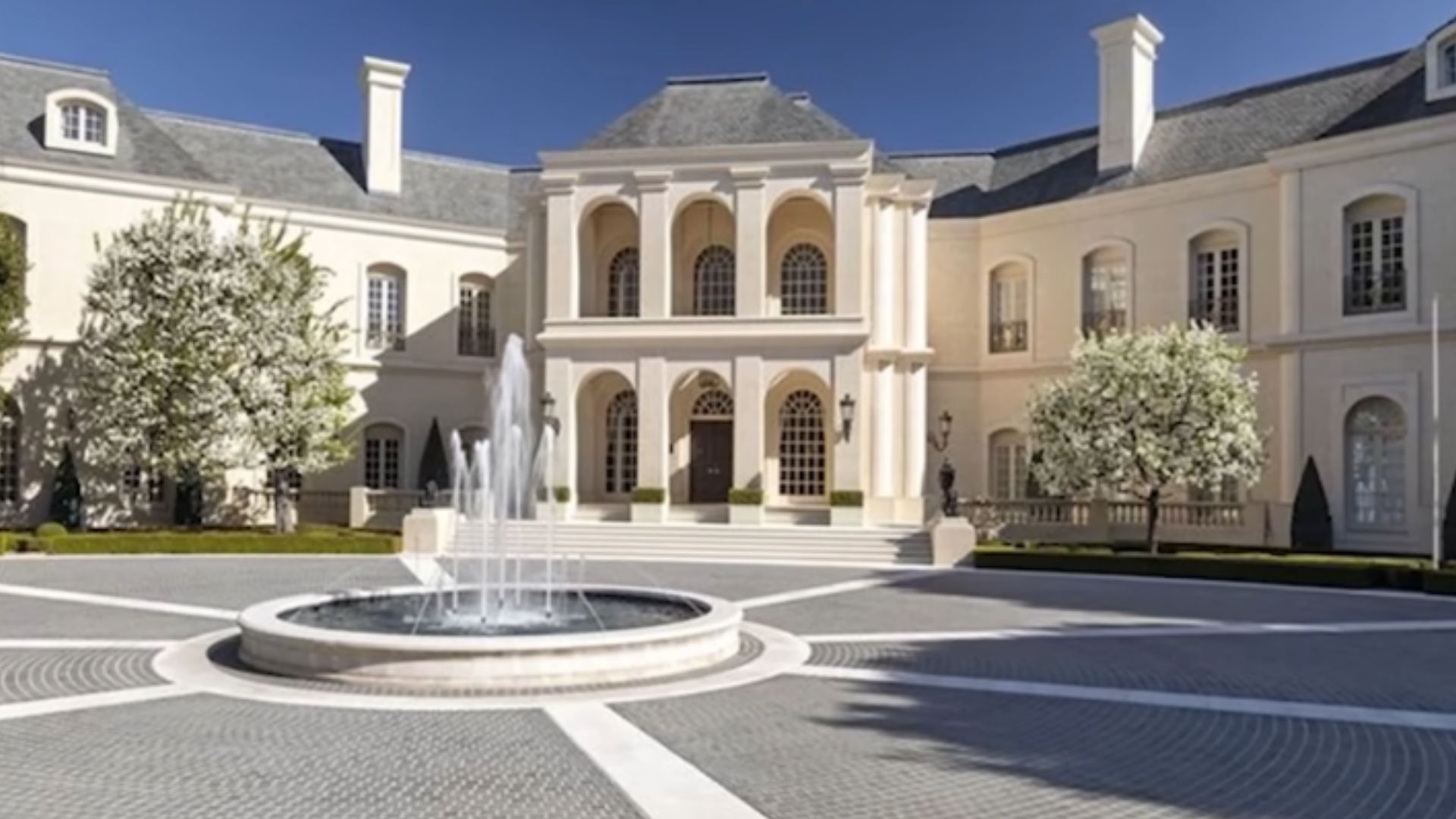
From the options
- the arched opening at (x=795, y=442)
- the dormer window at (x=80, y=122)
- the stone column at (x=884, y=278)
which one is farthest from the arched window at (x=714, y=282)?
the dormer window at (x=80, y=122)

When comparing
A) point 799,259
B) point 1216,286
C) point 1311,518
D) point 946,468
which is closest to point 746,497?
point 946,468

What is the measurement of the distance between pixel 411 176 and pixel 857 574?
21201 mm

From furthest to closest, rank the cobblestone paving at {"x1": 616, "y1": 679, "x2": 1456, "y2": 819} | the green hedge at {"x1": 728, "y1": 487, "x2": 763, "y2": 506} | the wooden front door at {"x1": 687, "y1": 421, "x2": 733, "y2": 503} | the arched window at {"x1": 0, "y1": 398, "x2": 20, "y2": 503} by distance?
the wooden front door at {"x1": 687, "y1": 421, "x2": 733, "y2": 503}
the green hedge at {"x1": 728, "y1": 487, "x2": 763, "y2": 506}
the arched window at {"x1": 0, "y1": 398, "x2": 20, "y2": 503}
the cobblestone paving at {"x1": 616, "y1": 679, "x2": 1456, "y2": 819}

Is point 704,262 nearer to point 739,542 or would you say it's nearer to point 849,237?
point 849,237

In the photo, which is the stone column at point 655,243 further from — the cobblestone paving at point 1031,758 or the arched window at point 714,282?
the cobblestone paving at point 1031,758

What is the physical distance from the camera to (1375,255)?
2370cm

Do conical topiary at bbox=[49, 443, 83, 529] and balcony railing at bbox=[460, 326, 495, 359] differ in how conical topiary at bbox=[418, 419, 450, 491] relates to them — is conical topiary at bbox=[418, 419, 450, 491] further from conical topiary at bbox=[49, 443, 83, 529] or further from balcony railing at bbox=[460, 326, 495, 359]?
conical topiary at bbox=[49, 443, 83, 529]

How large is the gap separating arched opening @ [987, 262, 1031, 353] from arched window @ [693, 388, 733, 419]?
791 centimetres

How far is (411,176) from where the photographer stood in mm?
34000

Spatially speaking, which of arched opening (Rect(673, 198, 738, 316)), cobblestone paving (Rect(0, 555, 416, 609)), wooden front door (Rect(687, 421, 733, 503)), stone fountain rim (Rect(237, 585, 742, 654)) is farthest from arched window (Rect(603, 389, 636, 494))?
stone fountain rim (Rect(237, 585, 742, 654))

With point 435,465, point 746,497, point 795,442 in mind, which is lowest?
point 746,497

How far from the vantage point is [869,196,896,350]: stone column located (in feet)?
94.2

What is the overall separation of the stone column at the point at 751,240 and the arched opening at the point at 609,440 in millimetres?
4716

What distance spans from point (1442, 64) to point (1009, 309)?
1160cm
